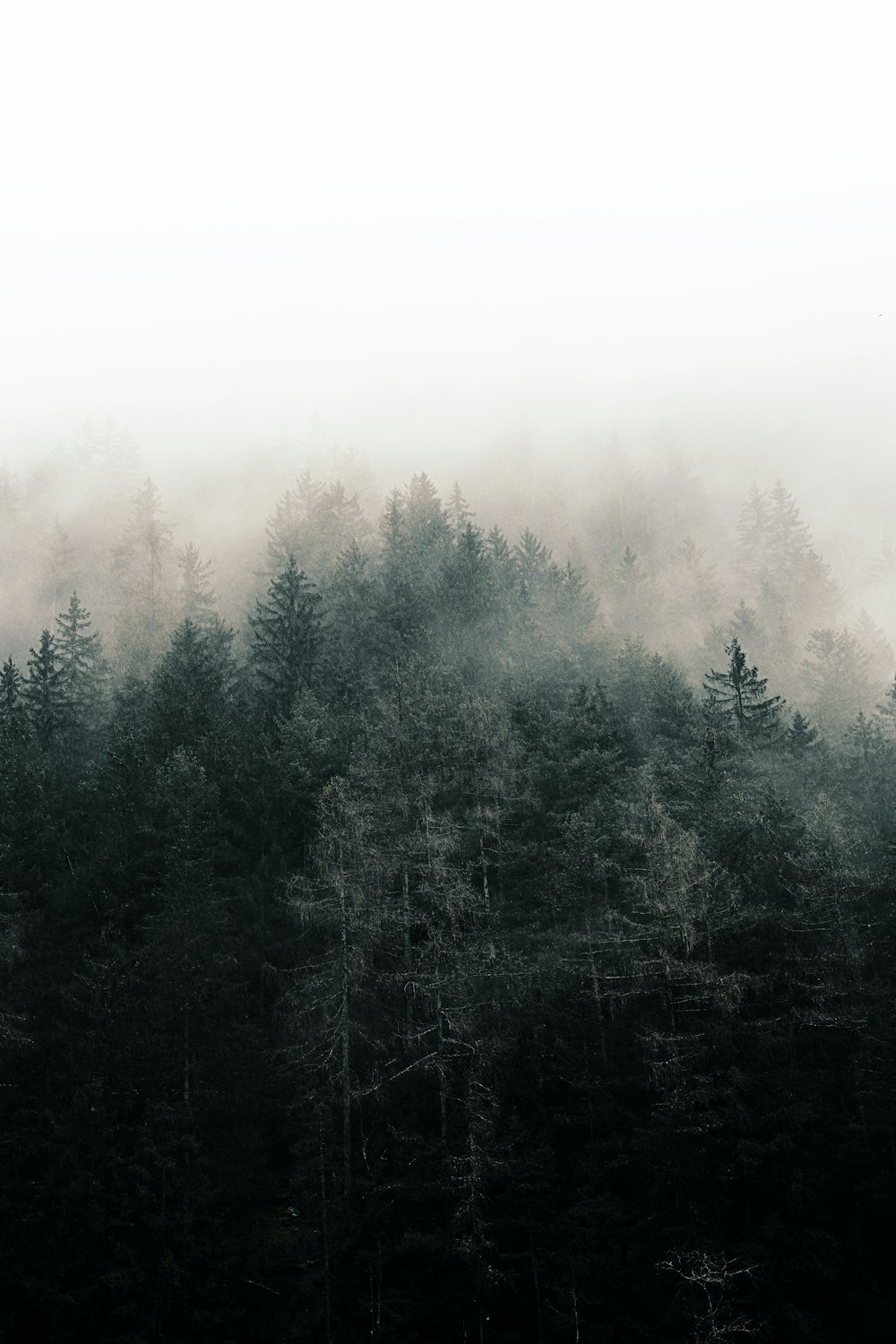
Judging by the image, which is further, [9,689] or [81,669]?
[81,669]

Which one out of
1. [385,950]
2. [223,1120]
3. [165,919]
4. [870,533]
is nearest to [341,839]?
[385,950]

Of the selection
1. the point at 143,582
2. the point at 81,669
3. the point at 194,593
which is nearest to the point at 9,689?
the point at 81,669

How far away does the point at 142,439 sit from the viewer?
125 meters

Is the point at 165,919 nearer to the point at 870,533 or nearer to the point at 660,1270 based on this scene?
the point at 660,1270

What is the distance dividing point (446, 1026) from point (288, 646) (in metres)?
31.9

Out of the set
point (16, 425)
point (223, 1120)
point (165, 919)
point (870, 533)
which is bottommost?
point (223, 1120)

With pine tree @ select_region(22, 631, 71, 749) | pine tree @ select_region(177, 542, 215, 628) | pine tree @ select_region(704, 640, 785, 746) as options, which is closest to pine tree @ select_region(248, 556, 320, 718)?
pine tree @ select_region(22, 631, 71, 749)

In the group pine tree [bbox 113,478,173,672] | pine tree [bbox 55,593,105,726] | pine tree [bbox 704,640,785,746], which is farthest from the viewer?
pine tree [bbox 113,478,173,672]

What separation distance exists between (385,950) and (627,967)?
7981 millimetres

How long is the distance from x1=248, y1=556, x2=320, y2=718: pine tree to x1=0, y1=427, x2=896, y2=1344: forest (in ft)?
26.2

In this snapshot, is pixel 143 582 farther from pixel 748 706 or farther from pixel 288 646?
pixel 748 706

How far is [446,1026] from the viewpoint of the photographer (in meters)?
32.2

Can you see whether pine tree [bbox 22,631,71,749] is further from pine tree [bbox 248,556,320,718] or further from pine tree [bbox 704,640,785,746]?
pine tree [bbox 704,640,785,746]

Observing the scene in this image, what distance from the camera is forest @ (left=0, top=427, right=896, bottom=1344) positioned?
27.0 metres
